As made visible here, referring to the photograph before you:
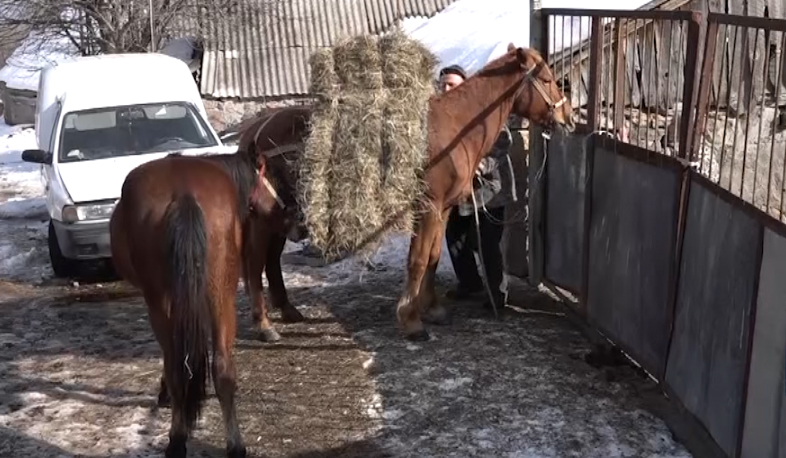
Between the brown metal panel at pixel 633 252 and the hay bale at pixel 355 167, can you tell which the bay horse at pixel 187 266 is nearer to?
the hay bale at pixel 355 167

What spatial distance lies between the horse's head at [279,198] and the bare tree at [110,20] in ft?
37.0

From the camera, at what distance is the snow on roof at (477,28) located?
14695 millimetres

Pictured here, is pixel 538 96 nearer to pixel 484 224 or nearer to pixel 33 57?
pixel 484 224

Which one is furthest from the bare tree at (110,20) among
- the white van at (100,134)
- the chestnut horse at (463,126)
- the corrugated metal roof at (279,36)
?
the chestnut horse at (463,126)

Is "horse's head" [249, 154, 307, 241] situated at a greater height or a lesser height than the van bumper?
greater

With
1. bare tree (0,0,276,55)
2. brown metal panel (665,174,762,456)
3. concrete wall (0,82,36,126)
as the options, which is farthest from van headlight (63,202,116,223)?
concrete wall (0,82,36,126)

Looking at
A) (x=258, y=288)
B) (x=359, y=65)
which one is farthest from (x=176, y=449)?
(x=359, y=65)

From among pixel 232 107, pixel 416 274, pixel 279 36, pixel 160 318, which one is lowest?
pixel 416 274

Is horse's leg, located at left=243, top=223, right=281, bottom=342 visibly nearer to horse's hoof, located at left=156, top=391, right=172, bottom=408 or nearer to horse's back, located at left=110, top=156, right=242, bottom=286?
horse's hoof, located at left=156, top=391, right=172, bottom=408

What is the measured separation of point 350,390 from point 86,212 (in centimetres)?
385

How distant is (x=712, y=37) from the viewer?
4.62m

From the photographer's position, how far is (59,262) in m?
8.84

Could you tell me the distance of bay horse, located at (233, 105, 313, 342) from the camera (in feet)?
18.1

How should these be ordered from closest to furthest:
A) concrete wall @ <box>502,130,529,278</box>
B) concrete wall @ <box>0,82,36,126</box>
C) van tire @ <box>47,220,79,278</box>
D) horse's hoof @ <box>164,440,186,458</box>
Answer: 1. horse's hoof @ <box>164,440,186,458</box>
2. concrete wall @ <box>502,130,529,278</box>
3. van tire @ <box>47,220,79,278</box>
4. concrete wall @ <box>0,82,36,126</box>
